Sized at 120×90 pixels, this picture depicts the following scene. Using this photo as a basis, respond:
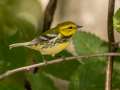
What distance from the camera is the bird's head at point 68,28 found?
390 millimetres

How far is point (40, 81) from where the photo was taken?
1.40ft

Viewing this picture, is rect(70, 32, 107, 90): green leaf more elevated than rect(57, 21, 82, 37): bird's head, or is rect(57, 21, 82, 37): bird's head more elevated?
rect(57, 21, 82, 37): bird's head

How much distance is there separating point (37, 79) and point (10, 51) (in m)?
0.05

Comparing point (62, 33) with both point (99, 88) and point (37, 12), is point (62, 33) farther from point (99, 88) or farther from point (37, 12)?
point (37, 12)

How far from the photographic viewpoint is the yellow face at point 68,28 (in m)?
0.39

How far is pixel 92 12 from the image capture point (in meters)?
0.66

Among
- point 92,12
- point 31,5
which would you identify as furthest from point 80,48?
point 31,5

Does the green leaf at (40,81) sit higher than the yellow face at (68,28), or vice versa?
the yellow face at (68,28)

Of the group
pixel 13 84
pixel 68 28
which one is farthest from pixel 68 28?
pixel 13 84

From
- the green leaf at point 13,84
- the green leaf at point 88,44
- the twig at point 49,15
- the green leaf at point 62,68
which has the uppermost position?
the twig at point 49,15

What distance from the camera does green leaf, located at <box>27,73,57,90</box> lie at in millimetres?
420

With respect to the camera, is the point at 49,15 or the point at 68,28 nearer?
the point at 68,28

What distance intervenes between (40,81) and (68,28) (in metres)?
0.08

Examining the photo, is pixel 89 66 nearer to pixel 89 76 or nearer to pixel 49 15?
pixel 89 76
